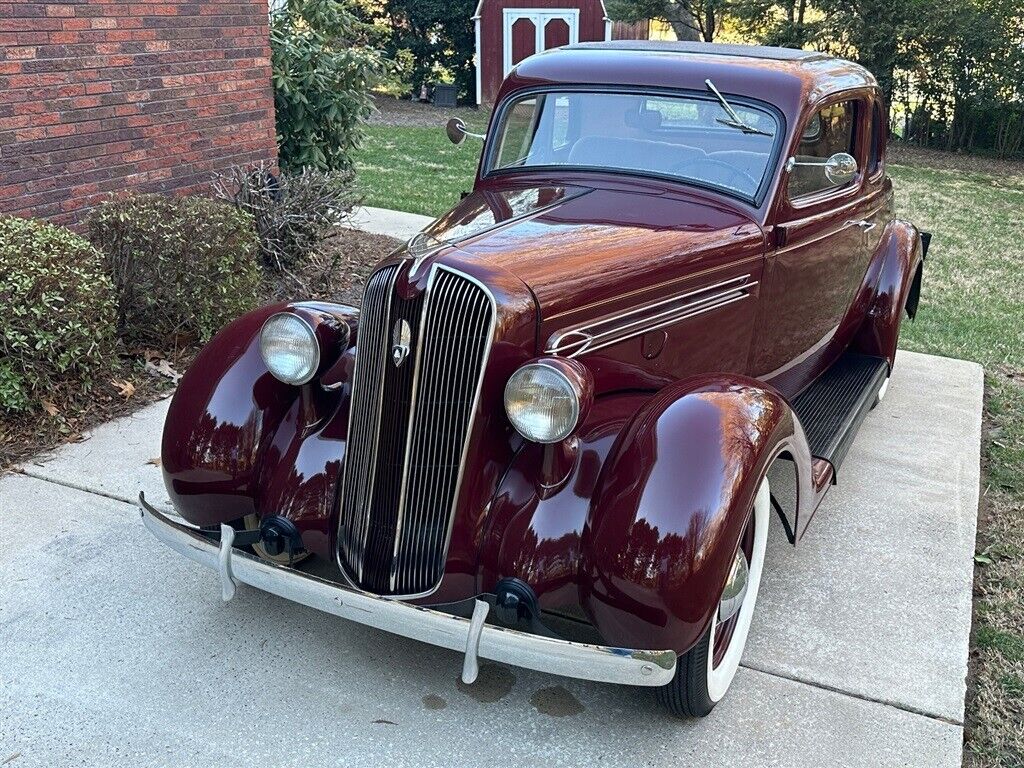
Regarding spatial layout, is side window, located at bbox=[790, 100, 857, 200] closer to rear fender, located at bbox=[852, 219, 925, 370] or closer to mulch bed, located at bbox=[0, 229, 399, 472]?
rear fender, located at bbox=[852, 219, 925, 370]

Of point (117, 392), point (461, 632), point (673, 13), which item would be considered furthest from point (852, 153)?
point (673, 13)

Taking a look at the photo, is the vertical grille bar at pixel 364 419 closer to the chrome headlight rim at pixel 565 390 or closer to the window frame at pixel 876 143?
the chrome headlight rim at pixel 565 390

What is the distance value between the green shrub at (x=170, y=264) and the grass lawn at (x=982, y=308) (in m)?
4.01

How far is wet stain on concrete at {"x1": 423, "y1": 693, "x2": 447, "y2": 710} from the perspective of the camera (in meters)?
2.87

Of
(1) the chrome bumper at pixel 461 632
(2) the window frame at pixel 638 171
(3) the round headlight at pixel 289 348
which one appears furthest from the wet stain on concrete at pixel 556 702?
(2) the window frame at pixel 638 171

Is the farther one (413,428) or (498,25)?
(498,25)

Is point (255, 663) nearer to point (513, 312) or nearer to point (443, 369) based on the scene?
point (443, 369)

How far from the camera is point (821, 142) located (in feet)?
14.1

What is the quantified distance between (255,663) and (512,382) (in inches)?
49.7

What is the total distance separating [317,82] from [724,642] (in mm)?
6120

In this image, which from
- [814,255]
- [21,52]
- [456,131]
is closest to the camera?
[814,255]

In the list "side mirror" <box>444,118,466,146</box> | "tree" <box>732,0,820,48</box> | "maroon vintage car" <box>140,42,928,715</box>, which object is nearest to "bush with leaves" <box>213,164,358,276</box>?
"side mirror" <box>444,118,466,146</box>

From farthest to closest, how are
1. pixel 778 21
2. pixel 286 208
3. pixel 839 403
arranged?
pixel 778 21 → pixel 286 208 → pixel 839 403

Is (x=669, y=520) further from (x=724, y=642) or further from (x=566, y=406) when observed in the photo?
(x=724, y=642)
